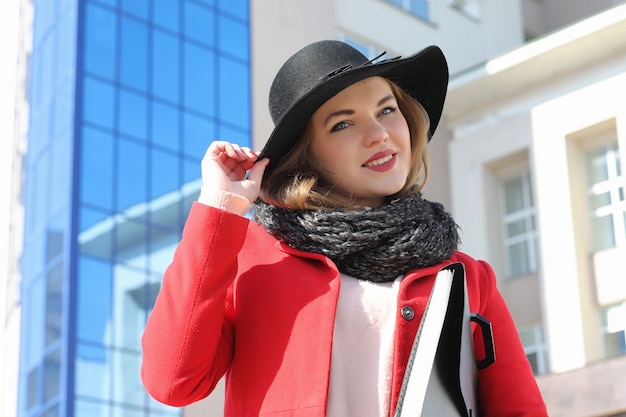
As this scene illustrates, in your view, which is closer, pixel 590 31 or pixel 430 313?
pixel 430 313

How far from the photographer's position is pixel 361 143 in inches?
115

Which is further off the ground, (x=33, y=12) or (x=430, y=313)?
(x=33, y=12)

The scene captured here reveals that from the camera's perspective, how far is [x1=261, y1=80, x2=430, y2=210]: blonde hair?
2844mm

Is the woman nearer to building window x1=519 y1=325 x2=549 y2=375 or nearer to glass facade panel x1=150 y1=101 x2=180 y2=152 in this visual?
building window x1=519 y1=325 x2=549 y2=375

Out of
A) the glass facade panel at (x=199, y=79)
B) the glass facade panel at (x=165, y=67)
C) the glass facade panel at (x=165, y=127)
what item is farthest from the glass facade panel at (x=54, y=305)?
the glass facade panel at (x=199, y=79)

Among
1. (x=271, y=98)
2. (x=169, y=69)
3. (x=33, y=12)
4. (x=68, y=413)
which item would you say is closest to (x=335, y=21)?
(x=169, y=69)

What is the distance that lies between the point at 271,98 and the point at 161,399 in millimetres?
862

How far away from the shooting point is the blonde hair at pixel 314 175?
2.84 metres

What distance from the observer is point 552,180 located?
19.7 m

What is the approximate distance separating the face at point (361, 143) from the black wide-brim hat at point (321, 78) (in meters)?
0.05

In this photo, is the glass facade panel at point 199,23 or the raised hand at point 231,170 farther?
the glass facade panel at point 199,23

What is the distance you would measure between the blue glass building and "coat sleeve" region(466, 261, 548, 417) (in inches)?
641

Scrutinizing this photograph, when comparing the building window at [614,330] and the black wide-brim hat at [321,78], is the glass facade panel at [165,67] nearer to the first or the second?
the building window at [614,330]

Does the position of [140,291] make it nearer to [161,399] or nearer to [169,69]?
[169,69]
